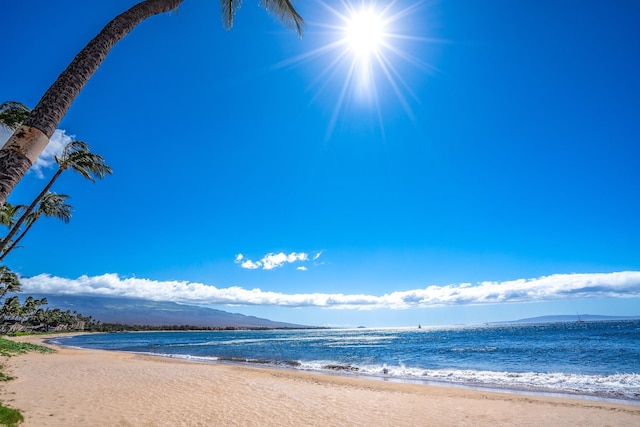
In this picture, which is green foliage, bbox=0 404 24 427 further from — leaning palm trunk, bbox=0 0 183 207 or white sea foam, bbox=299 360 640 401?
white sea foam, bbox=299 360 640 401

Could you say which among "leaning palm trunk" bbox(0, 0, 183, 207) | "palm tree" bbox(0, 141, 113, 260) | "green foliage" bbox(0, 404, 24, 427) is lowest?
"green foliage" bbox(0, 404, 24, 427)

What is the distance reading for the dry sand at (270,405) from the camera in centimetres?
845

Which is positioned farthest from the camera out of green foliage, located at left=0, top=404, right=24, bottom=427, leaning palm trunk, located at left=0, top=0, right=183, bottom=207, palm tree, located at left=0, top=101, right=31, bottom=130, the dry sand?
the dry sand

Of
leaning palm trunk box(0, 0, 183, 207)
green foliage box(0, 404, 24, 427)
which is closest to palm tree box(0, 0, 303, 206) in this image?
leaning palm trunk box(0, 0, 183, 207)

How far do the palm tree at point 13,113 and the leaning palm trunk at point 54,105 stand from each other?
15.0 ft

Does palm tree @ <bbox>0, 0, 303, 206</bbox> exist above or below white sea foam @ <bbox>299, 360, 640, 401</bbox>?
above

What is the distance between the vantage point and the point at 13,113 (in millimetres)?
7668

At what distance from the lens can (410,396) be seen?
12703 mm

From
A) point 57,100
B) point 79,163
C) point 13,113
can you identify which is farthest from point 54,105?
point 79,163

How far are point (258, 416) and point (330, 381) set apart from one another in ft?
27.2

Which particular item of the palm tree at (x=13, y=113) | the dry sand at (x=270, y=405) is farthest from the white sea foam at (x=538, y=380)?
the palm tree at (x=13, y=113)

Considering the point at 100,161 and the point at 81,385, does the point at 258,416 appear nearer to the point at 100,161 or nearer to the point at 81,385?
the point at 81,385

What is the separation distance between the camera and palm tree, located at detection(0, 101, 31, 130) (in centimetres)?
734

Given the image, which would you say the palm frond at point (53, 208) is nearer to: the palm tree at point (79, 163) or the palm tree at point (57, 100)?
the palm tree at point (79, 163)
